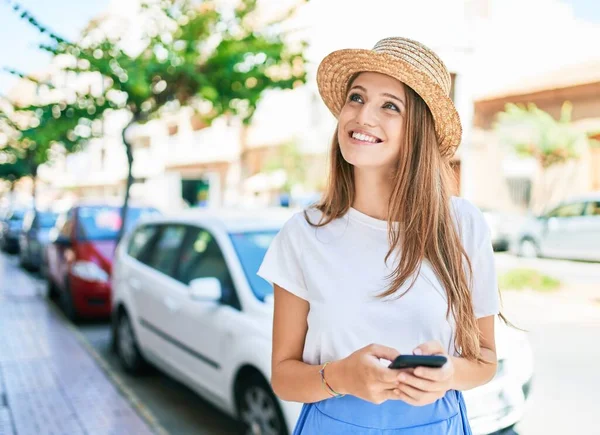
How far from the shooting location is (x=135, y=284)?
5.50 meters

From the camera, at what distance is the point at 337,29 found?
1262 centimetres

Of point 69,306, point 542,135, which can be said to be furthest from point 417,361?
point 542,135

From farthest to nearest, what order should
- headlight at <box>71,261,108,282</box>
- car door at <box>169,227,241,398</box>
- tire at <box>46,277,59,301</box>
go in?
tire at <box>46,277,59,301</box> < headlight at <box>71,261,108,282</box> < car door at <box>169,227,241,398</box>

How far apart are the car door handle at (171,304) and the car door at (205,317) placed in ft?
0.24

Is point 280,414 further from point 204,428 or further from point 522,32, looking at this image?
point 522,32

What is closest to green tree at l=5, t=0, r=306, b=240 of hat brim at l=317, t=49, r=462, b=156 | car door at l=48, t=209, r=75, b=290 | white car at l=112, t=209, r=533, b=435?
car door at l=48, t=209, r=75, b=290

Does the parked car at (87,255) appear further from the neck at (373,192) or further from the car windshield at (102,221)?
the neck at (373,192)

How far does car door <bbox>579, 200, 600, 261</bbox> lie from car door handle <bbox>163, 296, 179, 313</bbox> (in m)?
11.7

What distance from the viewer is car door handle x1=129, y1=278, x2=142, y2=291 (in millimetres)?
5416

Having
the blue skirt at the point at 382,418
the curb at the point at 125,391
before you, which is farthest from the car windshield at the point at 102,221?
the blue skirt at the point at 382,418

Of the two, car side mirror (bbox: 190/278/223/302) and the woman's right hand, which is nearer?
the woman's right hand

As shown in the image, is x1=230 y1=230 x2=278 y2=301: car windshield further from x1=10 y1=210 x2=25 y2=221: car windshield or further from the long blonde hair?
x1=10 y1=210 x2=25 y2=221: car windshield

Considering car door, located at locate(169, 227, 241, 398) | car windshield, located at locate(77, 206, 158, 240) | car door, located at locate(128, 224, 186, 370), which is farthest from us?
car windshield, located at locate(77, 206, 158, 240)

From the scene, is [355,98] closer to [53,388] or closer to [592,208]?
[53,388]
